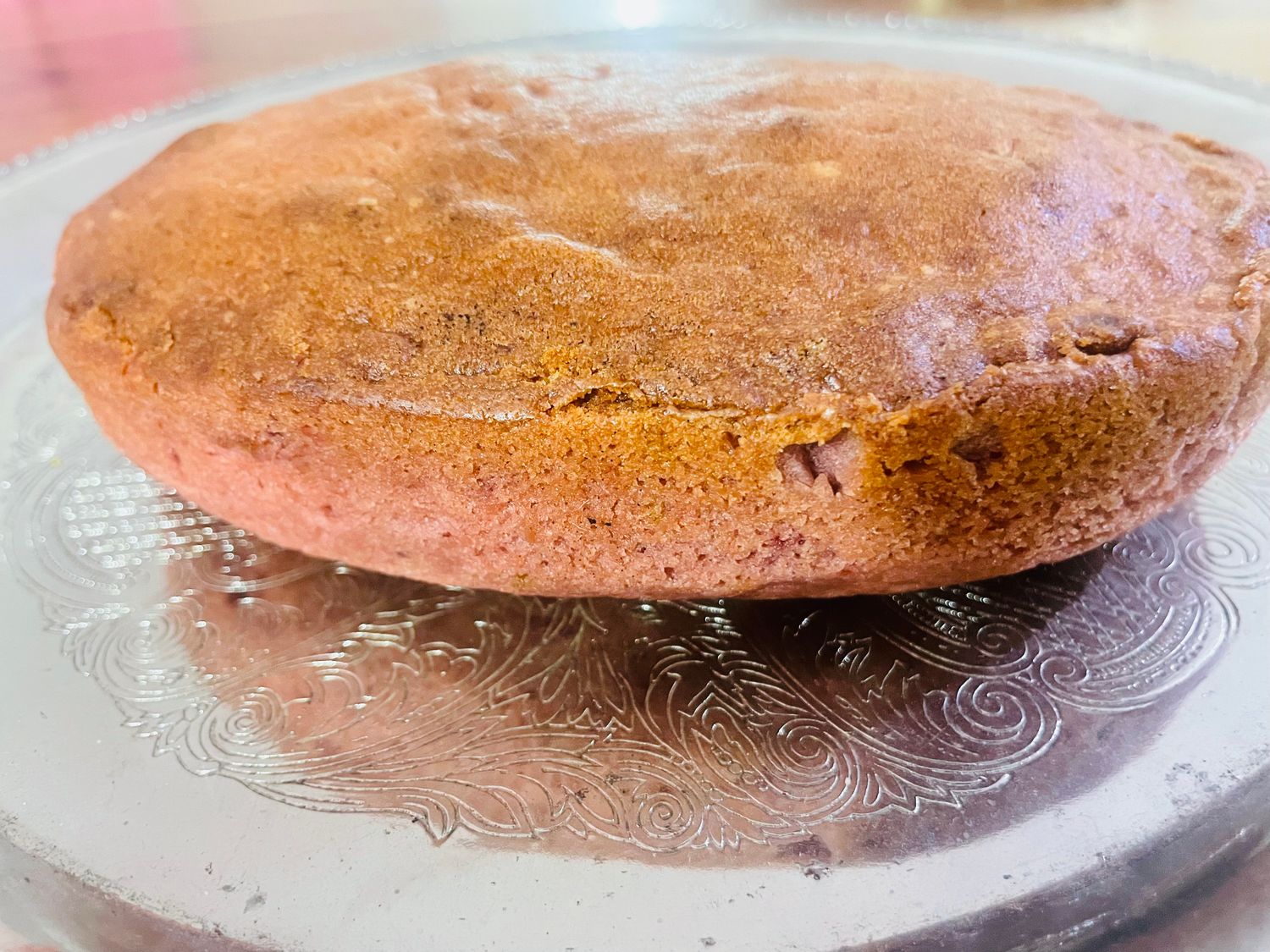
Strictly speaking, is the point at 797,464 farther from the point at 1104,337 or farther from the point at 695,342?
the point at 1104,337

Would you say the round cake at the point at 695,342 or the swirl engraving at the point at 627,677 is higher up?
the round cake at the point at 695,342

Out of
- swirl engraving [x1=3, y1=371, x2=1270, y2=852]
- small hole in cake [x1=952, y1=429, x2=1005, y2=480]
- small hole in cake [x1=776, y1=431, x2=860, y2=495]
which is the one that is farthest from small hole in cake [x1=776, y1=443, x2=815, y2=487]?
swirl engraving [x1=3, y1=371, x2=1270, y2=852]

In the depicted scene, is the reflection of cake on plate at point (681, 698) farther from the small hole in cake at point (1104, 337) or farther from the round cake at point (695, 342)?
the small hole in cake at point (1104, 337)

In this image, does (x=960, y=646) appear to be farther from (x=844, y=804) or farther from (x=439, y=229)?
(x=439, y=229)

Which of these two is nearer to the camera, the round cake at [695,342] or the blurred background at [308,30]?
the round cake at [695,342]

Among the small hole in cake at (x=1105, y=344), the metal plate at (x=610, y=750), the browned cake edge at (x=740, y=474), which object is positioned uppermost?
the small hole in cake at (x=1105, y=344)

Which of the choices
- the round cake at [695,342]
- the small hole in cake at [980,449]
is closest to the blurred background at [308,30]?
the round cake at [695,342]

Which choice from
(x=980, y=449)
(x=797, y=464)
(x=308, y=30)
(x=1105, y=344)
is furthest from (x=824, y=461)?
(x=308, y=30)

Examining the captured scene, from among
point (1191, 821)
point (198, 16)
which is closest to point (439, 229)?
point (1191, 821)
